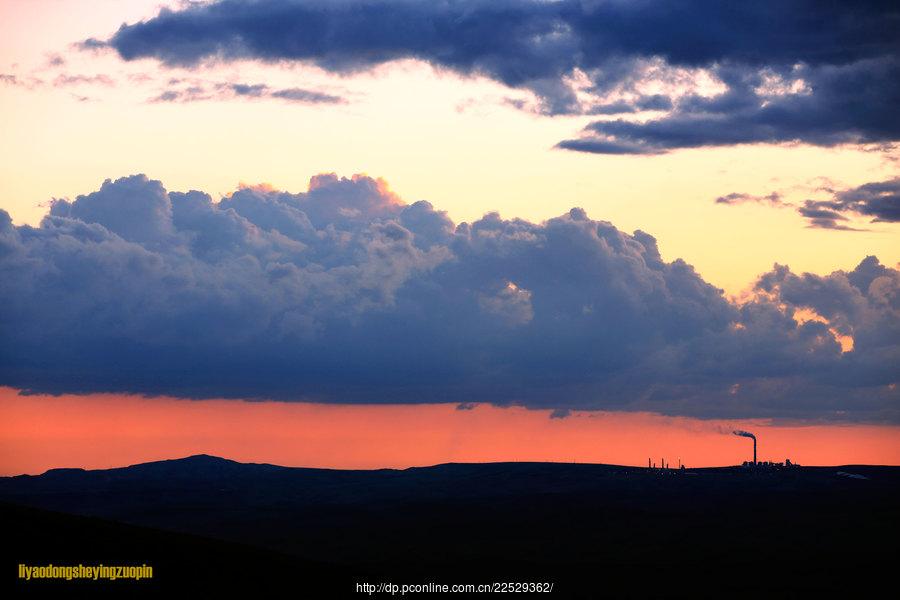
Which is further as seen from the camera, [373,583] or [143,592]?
[373,583]

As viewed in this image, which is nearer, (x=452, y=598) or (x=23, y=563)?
(x=23, y=563)

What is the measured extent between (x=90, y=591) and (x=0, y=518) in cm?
1938

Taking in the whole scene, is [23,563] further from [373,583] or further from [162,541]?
[373,583]

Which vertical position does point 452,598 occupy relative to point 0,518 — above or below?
below

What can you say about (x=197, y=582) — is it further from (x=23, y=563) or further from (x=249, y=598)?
(x=23, y=563)

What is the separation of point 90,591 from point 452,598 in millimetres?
106921

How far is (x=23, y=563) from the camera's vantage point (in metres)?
99.2

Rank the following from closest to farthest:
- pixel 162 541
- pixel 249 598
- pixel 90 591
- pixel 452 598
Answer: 1. pixel 90 591
2. pixel 249 598
3. pixel 162 541
4. pixel 452 598

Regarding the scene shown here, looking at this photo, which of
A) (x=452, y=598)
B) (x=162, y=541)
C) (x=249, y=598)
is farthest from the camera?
(x=452, y=598)

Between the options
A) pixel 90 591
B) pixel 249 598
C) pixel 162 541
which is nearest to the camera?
pixel 90 591

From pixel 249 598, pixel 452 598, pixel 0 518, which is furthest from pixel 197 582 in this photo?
pixel 452 598

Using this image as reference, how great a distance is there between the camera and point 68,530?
111812 millimetres

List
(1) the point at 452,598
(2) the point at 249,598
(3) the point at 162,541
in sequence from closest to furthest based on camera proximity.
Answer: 1. (2) the point at 249,598
2. (3) the point at 162,541
3. (1) the point at 452,598

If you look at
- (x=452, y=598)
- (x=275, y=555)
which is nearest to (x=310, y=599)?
(x=275, y=555)
